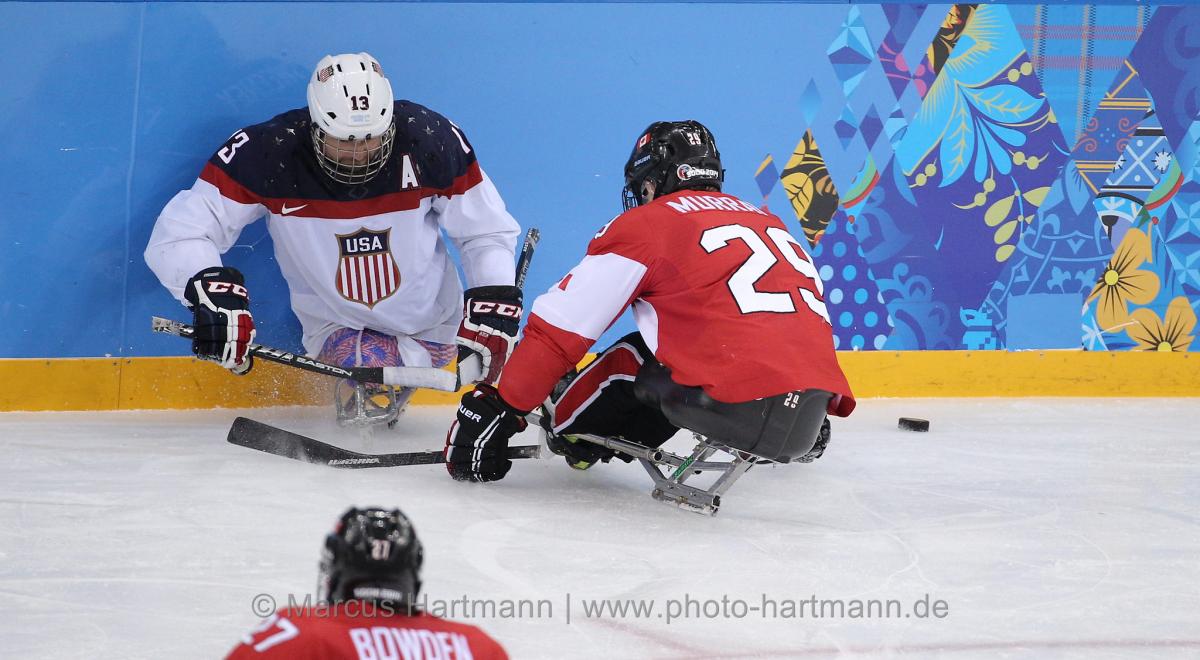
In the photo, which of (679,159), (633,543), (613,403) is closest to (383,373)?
(613,403)

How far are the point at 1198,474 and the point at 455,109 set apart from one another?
2.46m

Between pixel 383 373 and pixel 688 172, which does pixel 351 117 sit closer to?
pixel 383 373

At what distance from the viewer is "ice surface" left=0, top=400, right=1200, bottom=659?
79.7 inches

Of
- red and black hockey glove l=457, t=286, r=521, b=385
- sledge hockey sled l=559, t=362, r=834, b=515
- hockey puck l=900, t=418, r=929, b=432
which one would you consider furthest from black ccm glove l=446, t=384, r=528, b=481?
hockey puck l=900, t=418, r=929, b=432

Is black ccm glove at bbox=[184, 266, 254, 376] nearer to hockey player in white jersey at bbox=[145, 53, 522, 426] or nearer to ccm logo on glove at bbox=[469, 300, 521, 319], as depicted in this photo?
hockey player in white jersey at bbox=[145, 53, 522, 426]

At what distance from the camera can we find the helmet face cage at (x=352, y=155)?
3.46 metres

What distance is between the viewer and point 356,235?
367 centimetres

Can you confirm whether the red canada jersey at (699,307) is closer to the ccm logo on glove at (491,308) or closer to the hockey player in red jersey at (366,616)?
the ccm logo on glove at (491,308)

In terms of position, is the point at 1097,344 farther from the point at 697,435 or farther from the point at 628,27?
the point at 697,435

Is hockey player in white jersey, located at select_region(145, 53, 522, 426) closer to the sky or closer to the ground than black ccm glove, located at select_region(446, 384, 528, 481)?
closer to the sky

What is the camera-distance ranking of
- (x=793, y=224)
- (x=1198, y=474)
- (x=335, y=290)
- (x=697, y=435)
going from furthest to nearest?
(x=793, y=224)
(x=335, y=290)
(x=1198, y=474)
(x=697, y=435)

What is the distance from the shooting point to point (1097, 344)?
470 cm

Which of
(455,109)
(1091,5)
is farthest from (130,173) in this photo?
(1091,5)

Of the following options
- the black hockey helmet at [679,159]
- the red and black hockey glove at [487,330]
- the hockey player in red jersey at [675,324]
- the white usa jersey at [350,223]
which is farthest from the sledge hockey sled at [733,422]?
the white usa jersey at [350,223]
